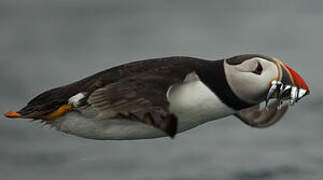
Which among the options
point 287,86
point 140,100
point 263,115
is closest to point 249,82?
point 287,86

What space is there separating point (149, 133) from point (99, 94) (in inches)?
43.7

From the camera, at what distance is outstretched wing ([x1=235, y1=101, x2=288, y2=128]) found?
848cm

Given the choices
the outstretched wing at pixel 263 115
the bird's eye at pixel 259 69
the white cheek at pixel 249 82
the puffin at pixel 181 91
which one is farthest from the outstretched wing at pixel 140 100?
the outstretched wing at pixel 263 115

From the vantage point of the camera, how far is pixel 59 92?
793 centimetres

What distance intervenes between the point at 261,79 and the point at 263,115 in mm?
1387

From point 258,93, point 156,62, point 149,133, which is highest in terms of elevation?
point 156,62

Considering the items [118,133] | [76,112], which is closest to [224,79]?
[118,133]

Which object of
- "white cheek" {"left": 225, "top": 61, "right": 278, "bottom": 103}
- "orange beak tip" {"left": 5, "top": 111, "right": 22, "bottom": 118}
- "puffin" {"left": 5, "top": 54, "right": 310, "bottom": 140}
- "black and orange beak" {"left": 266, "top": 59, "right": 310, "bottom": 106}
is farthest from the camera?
"orange beak tip" {"left": 5, "top": 111, "right": 22, "bottom": 118}

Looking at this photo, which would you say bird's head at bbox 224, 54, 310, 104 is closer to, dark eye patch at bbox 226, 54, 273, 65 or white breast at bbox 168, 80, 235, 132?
dark eye patch at bbox 226, 54, 273, 65

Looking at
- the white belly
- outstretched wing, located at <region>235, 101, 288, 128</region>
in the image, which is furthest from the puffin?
outstretched wing, located at <region>235, 101, 288, 128</region>

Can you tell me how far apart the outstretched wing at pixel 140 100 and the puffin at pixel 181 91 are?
0.02 metres

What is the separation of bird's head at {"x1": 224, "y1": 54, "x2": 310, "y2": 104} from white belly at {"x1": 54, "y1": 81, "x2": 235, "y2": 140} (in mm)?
387

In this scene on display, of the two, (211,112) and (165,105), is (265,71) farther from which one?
(165,105)

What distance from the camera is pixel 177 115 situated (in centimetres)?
741
